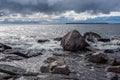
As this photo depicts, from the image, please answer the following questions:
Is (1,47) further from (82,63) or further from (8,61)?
(82,63)

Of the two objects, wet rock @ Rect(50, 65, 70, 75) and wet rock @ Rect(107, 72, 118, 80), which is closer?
wet rock @ Rect(107, 72, 118, 80)

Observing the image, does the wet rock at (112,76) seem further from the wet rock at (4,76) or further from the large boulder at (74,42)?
the large boulder at (74,42)

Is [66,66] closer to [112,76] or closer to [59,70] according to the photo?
[59,70]

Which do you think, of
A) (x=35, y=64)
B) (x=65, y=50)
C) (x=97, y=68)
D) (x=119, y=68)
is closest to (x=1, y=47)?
(x=65, y=50)

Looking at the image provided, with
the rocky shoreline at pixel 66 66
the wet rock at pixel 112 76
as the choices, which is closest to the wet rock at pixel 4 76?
the rocky shoreline at pixel 66 66

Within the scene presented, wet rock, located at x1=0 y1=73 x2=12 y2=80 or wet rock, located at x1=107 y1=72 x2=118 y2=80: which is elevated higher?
wet rock, located at x1=0 y1=73 x2=12 y2=80

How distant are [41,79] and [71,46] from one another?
23.8 meters

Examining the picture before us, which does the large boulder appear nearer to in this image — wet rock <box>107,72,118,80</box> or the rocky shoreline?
the rocky shoreline

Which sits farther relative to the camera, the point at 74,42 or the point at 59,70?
the point at 74,42

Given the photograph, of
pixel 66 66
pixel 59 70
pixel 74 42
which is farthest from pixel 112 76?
pixel 74 42

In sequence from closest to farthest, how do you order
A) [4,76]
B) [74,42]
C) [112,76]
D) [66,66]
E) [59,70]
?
[4,76] → [59,70] → [112,76] → [66,66] → [74,42]

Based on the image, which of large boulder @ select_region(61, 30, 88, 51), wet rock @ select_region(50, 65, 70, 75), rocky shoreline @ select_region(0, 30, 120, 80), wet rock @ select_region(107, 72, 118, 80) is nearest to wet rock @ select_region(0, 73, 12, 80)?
rocky shoreline @ select_region(0, 30, 120, 80)

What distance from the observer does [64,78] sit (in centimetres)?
2148

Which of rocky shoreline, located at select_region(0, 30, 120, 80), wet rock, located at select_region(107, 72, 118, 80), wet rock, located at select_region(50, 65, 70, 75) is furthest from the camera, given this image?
wet rock, located at select_region(50, 65, 70, 75)
